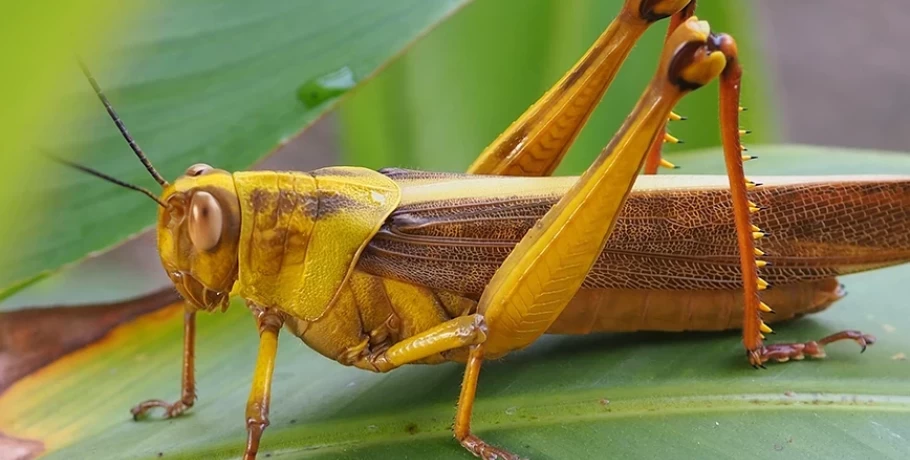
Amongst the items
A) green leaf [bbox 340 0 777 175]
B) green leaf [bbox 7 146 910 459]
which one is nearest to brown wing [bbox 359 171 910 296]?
green leaf [bbox 7 146 910 459]

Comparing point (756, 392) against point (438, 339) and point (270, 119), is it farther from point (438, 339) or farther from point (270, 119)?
point (270, 119)

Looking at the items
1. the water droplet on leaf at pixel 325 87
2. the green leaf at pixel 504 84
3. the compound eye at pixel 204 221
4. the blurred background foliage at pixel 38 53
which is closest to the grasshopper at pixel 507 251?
the compound eye at pixel 204 221

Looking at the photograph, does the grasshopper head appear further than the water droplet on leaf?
No

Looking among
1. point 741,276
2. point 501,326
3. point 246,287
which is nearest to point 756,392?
point 741,276

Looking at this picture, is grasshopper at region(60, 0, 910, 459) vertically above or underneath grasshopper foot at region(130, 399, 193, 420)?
above

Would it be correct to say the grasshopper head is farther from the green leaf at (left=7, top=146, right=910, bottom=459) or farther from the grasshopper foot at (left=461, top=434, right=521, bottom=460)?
the grasshopper foot at (left=461, top=434, right=521, bottom=460)

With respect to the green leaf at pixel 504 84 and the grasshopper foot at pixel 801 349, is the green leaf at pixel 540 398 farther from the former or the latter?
the green leaf at pixel 504 84

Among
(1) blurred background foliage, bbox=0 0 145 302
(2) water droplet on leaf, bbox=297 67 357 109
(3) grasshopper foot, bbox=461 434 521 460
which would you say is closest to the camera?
(1) blurred background foliage, bbox=0 0 145 302

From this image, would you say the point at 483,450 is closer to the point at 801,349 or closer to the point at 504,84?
the point at 801,349

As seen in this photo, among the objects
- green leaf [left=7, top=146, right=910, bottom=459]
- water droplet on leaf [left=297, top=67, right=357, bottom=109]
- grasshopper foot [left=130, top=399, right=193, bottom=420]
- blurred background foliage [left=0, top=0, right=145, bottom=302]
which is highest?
blurred background foliage [left=0, top=0, right=145, bottom=302]
